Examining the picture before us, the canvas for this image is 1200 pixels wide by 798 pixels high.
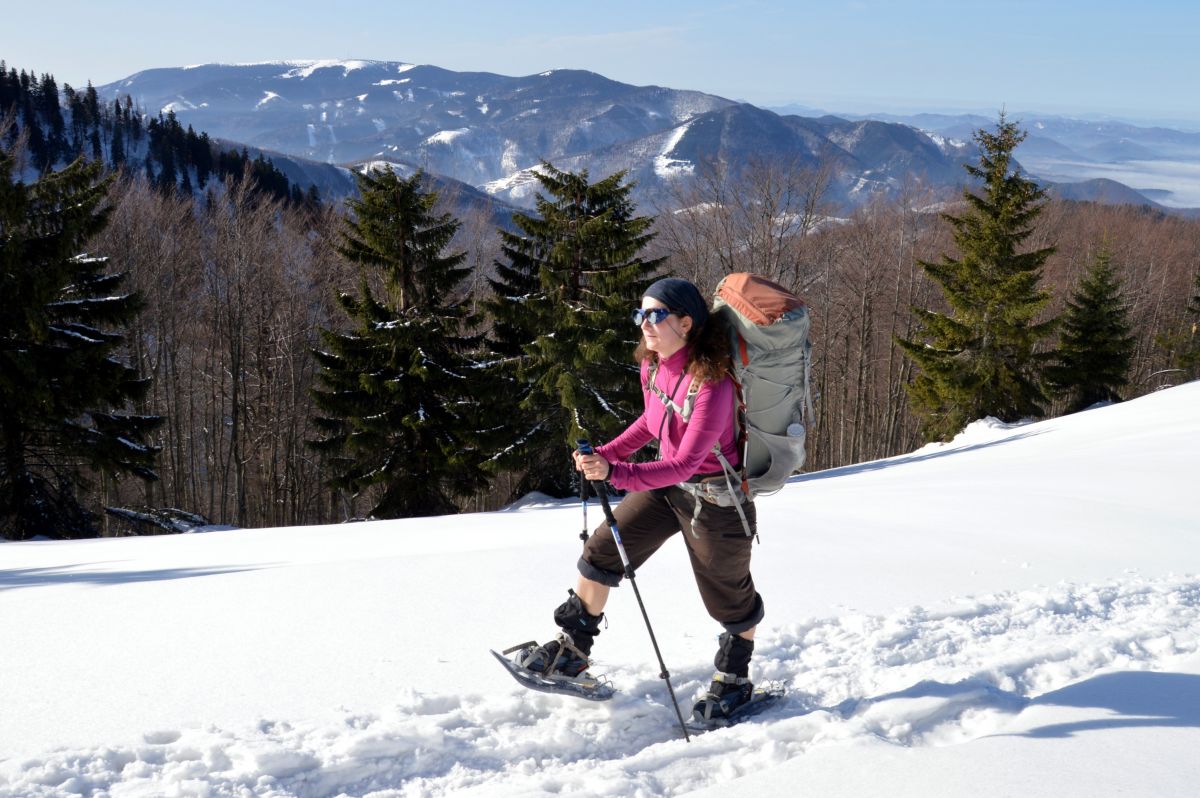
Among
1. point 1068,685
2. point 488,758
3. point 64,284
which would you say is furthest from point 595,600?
point 64,284

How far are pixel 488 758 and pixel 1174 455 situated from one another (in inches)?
396

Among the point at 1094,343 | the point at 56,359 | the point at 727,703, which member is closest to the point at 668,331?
the point at 727,703

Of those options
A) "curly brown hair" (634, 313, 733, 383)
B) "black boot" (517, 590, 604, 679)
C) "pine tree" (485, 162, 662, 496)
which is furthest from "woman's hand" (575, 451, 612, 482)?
"pine tree" (485, 162, 662, 496)

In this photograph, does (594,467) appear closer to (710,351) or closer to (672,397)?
(672,397)

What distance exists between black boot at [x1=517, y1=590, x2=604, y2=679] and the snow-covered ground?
0.48 feet

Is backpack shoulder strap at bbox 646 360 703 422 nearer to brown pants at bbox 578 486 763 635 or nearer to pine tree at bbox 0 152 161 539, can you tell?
brown pants at bbox 578 486 763 635

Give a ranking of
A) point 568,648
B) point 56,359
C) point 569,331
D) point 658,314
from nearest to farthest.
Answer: point 658,314 → point 568,648 → point 56,359 → point 569,331

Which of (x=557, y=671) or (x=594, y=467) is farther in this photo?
(x=557, y=671)

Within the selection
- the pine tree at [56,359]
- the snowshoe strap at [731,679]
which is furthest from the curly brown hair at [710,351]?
the pine tree at [56,359]

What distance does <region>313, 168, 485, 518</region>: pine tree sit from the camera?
19.0 m

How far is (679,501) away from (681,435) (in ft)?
0.99

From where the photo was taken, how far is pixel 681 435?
3.26 meters

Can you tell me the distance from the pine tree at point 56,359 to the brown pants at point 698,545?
16.2 m

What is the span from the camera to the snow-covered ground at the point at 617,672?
279cm
